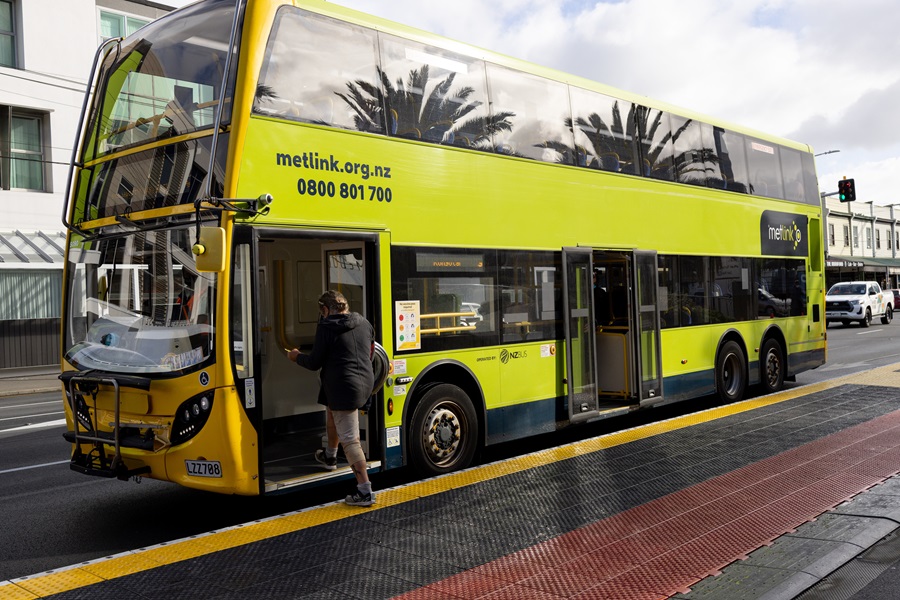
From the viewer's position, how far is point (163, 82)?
6914mm

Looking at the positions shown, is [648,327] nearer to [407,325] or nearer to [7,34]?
[407,325]

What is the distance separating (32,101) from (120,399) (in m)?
20.4

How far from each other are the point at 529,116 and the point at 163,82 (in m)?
3.89

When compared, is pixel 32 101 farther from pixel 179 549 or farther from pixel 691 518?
pixel 691 518

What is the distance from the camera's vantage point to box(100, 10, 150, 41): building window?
Result: 2533 cm

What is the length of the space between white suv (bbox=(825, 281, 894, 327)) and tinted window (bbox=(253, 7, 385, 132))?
31061 millimetres

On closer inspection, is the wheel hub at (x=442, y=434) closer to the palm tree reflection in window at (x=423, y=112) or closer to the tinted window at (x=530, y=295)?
the tinted window at (x=530, y=295)

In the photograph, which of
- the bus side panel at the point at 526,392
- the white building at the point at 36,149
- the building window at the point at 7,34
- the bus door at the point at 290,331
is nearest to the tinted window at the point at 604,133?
the bus side panel at the point at 526,392

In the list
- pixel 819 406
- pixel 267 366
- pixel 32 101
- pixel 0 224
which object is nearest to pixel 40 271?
pixel 0 224

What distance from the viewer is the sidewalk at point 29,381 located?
61.6ft

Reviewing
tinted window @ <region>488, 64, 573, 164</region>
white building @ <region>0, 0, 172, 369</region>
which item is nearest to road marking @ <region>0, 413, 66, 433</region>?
tinted window @ <region>488, 64, 573, 164</region>

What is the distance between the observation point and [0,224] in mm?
22469

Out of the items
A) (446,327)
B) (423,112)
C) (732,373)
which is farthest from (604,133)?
(732,373)

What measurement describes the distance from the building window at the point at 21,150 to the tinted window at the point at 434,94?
63.4 ft
